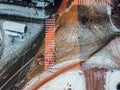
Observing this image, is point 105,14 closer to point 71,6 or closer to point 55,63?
point 71,6

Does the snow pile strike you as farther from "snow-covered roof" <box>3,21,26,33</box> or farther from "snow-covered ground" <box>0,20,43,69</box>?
"snow-covered roof" <box>3,21,26,33</box>

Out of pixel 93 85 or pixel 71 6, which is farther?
pixel 71 6

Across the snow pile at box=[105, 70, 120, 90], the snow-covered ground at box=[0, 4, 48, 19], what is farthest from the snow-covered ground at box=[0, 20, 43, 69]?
the snow pile at box=[105, 70, 120, 90]

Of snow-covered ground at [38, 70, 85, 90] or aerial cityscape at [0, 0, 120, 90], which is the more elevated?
aerial cityscape at [0, 0, 120, 90]

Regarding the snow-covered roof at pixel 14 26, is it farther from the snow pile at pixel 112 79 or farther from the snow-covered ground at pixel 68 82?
the snow pile at pixel 112 79

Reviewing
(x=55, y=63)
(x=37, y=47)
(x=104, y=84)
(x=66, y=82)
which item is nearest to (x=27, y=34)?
(x=37, y=47)

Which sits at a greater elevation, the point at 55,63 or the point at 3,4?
the point at 3,4

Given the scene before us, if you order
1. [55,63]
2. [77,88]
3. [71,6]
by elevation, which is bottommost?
[77,88]
